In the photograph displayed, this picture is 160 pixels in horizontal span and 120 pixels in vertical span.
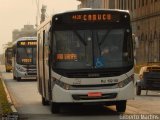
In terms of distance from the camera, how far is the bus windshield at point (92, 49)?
1930cm

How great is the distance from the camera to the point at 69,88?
19.1 metres

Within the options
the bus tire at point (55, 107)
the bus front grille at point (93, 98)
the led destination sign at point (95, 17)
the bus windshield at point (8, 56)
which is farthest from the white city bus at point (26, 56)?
the bus windshield at point (8, 56)

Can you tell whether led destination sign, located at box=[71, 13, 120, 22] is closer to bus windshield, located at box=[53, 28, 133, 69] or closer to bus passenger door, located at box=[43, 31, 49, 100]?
bus windshield, located at box=[53, 28, 133, 69]

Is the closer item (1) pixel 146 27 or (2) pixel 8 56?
(1) pixel 146 27

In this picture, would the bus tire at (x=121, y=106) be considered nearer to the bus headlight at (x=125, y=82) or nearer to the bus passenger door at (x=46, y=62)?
the bus headlight at (x=125, y=82)

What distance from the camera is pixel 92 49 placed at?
19.4 meters

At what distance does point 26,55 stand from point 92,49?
28913 millimetres

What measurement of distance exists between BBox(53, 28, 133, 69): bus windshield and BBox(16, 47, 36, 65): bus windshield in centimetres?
2838

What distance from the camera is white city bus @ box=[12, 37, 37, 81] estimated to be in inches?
1870

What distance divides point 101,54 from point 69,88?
1364 mm

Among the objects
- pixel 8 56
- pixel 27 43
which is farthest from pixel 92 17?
pixel 8 56

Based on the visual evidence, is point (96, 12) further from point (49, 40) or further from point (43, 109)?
point (43, 109)

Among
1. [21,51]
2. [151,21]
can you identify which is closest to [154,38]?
[151,21]

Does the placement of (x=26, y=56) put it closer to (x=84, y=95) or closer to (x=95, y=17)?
(x=95, y=17)
